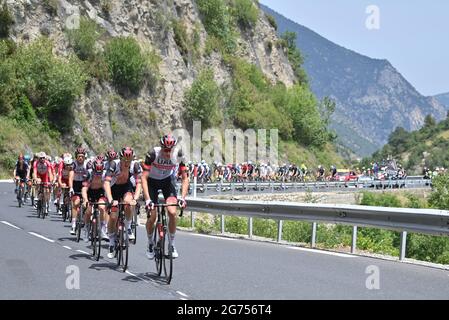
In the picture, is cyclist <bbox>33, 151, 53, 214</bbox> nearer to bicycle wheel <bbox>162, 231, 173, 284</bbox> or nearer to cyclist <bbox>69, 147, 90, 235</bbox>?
cyclist <bbox>69, 147, 90, 235</bbox>

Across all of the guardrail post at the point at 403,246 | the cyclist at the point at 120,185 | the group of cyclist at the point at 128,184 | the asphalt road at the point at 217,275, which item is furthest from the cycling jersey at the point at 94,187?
the guardrail post at the point at 403,246

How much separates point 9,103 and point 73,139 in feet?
15.4

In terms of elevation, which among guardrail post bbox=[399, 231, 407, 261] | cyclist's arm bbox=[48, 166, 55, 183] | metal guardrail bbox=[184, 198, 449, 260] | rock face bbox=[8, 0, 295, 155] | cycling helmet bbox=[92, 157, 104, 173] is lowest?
guardrail post bbox=[399, 231, 407, 261]

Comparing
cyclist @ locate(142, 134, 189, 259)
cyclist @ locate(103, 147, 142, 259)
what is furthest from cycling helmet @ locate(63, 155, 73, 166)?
cyclist @ locate(142, 134, 189, 259)

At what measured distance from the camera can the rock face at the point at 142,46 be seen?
5225 centimetres

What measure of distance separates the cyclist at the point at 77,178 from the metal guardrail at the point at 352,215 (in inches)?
157

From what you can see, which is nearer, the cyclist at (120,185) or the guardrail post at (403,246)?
the cyclist at (120,185)

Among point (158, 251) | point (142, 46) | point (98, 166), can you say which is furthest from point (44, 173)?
point (142, 46)

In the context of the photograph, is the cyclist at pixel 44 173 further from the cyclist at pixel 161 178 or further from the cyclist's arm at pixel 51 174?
the cyclist at pixel 161 178

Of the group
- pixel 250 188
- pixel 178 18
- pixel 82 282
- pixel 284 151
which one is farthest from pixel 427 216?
pixel 284 151

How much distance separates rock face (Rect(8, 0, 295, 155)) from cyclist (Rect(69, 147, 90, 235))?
3395 cm

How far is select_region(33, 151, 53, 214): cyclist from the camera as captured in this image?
22516 millimetres

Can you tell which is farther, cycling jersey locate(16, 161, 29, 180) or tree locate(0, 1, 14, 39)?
tree locate(0, 1, 14, 39)
